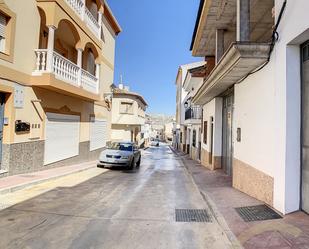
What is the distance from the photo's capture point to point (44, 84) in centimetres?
1107

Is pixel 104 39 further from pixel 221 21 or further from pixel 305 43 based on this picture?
pixel 305 43

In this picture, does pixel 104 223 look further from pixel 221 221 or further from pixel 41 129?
pixel 41 129

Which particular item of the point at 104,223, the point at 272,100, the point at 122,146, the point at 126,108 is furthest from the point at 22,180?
the point at 126,108

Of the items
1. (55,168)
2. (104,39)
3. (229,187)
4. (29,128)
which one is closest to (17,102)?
(29,128)

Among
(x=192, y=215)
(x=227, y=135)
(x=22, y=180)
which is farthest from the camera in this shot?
(x=227, y=135)

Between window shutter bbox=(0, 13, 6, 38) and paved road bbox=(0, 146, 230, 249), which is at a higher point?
window shutter bbox=(0, 13, 6, 38)

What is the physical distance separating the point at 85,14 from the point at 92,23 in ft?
4.62

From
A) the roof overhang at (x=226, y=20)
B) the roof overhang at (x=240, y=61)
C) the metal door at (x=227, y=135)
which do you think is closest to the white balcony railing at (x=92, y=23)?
the roof overhang at (x=226, y=20)

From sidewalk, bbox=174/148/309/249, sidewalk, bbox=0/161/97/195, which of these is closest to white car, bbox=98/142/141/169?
sidewalk, bbox=0/161/97/195

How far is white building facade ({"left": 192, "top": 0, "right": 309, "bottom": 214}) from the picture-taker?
547 centimetres

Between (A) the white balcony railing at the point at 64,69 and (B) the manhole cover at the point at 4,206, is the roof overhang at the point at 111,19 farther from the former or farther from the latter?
(B) the manhole cover at the point at 4,206

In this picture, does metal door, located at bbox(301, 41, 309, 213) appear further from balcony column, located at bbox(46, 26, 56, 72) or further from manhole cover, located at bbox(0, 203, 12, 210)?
balcony column, located at bbox(46, 26, 56, 72)

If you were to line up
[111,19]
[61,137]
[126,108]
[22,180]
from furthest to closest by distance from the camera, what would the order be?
[126,108] → [111,19] → [61,137] → [22,180]

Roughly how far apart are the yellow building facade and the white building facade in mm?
6450
